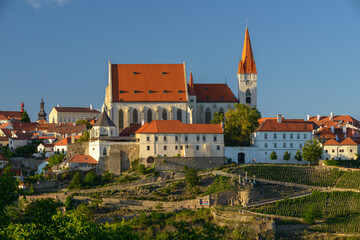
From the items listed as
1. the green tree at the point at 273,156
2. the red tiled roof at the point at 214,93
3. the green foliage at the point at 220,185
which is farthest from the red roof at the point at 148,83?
the green foliage at the point at 220,185

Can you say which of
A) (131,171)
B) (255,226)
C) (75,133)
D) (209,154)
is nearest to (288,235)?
(255,226)

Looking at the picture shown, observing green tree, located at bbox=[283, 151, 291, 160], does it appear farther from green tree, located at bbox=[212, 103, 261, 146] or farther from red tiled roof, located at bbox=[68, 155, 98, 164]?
red tiled roof, located at bbox=[68, 155, 98, 164]

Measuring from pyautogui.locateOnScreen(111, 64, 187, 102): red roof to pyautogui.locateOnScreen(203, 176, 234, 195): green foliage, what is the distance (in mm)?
22835

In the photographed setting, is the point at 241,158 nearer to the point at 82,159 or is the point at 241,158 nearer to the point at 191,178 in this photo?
Result: the point at 191,178

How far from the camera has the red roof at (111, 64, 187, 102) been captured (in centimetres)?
9112

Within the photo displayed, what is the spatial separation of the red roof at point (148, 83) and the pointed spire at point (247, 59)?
1035 cm

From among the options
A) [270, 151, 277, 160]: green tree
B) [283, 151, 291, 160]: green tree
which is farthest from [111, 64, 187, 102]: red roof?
[283, 151, 291, 160]: green tree

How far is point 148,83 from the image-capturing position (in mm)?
92688

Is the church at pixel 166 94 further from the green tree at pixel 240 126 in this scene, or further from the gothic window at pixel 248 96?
the green tree at pixel 240 126

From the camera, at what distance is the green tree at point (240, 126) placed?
81.6m

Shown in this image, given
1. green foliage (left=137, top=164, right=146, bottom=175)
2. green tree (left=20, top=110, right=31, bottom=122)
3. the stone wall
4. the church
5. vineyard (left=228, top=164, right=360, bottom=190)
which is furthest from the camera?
green tree (left=20, top=110, right=31, bottom=122)

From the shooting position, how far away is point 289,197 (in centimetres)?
6962

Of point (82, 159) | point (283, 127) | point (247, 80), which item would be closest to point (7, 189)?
point (82, 159)

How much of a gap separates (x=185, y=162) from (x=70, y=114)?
206ft
